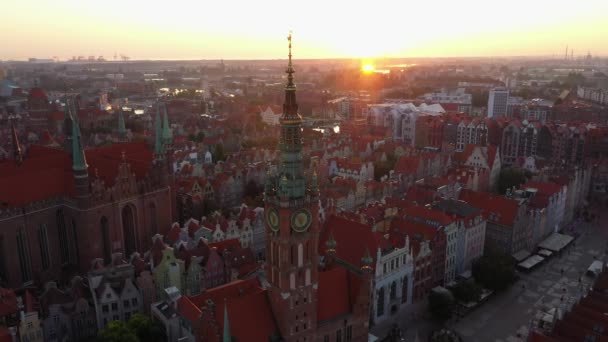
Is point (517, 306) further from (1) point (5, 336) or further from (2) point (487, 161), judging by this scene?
A: (1) point (5, 336)

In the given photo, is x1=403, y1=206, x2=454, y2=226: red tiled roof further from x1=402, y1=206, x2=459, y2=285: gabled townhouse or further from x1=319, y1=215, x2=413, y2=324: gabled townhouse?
x1=319, y1=215, x2=413, y2=324: gabled townhouse

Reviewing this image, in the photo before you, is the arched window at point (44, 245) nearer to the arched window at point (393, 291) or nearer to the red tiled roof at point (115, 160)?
the red tiled roof at point (115, 160)

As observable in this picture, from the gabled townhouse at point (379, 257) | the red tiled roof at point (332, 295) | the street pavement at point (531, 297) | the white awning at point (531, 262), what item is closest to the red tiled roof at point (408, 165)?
the street pavement at point (531, 297)

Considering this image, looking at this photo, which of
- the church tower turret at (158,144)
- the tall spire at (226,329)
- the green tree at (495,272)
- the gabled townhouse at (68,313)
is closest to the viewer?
the tall spire at (226,329)

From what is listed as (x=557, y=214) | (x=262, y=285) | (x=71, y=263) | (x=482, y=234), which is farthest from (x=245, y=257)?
(x=557, y=214)

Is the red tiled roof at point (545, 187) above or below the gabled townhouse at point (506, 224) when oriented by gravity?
above

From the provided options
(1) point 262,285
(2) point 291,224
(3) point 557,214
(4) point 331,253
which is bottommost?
(3) point 557,214

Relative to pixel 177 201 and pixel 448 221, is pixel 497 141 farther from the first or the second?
pixel 177 201
